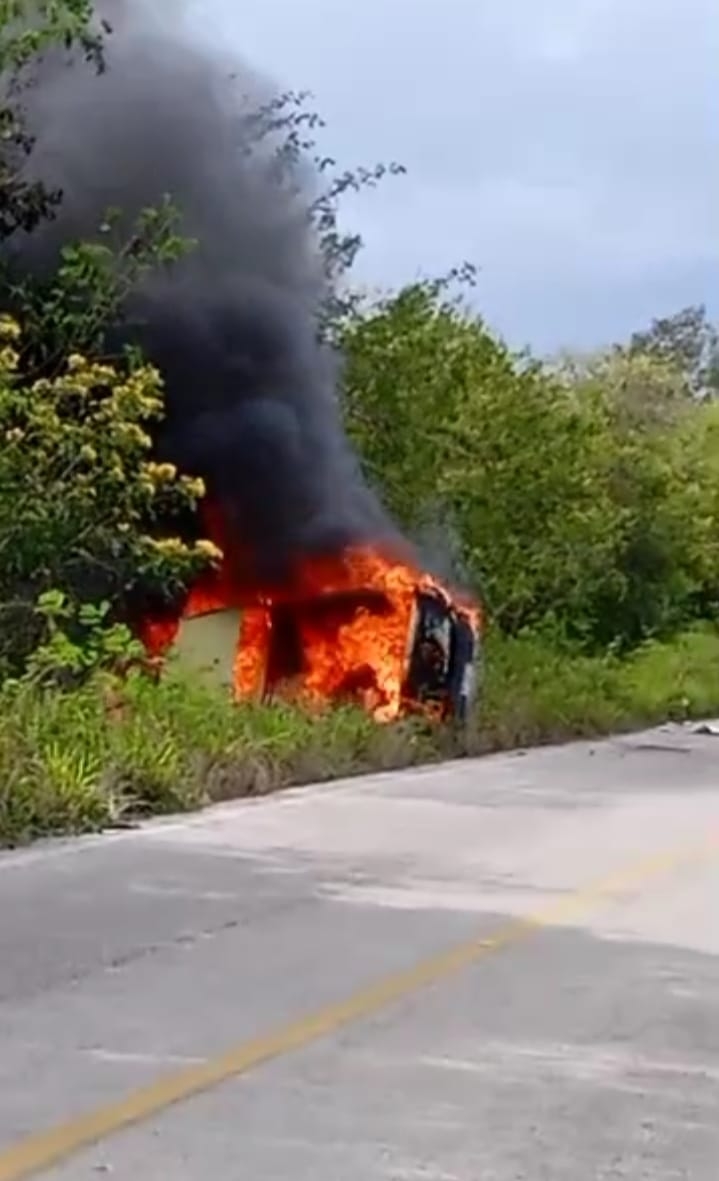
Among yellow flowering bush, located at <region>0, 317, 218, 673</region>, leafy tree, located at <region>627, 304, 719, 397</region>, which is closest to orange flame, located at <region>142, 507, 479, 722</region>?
yellow flowering bush, located at <region>0, 317, 218, 673</region>

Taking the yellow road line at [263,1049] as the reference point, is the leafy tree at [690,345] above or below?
above

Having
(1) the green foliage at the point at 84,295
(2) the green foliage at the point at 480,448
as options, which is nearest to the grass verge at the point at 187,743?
(2) the green foliage at the point at 480,448

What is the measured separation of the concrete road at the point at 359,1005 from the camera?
5.57 metres

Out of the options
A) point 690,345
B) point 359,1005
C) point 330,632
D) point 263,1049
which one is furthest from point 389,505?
point 690,345

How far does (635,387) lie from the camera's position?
46562 millimetres

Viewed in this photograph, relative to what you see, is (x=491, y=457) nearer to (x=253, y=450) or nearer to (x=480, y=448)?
(x=480, y=448)

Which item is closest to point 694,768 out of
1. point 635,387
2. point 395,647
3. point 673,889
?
point 395,647

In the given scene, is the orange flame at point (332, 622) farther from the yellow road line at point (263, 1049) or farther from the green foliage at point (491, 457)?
the yellow road line at point (263, 1049)

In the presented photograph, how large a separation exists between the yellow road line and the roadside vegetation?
158 inches

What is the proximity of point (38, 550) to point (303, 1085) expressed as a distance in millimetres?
10449

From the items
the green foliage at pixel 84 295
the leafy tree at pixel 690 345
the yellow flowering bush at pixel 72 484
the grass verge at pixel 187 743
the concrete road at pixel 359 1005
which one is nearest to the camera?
the concrete road at pixel 359 1005

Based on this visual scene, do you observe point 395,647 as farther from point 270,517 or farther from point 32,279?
point 32,279

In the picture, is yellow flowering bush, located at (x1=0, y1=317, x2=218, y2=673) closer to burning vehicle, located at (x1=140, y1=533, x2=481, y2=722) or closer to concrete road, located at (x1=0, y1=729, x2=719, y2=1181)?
concrete road, located at (x1=0, y1=729, x2=719, y2=1181)

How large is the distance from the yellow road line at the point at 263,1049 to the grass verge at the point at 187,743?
3.90 m
